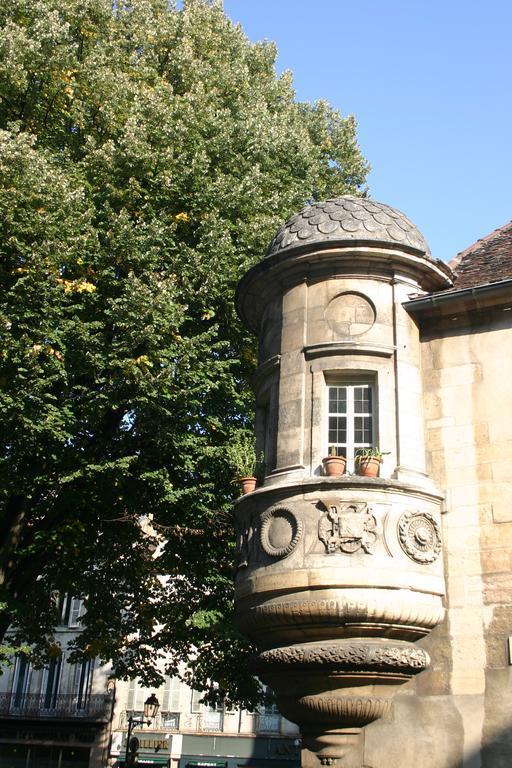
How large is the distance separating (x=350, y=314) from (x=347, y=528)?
307 cm

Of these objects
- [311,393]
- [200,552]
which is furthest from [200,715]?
[311,393]

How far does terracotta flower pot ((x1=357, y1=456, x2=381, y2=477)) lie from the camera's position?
1047 centimetres

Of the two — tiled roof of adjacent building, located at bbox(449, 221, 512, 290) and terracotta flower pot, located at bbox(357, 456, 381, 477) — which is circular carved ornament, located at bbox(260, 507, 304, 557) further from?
tiled roof of adjacent building, located at bbox(449, 221, 512, 290)

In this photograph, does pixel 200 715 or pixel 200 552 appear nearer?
pixel 200 552

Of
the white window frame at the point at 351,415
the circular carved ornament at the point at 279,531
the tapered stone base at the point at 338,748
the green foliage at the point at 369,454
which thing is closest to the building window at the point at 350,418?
the white window frame at the point at 351,415

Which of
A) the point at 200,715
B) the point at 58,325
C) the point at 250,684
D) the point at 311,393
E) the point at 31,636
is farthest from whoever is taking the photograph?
the point at 200,715

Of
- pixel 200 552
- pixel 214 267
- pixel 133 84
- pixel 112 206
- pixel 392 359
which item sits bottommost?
pixel 200 552

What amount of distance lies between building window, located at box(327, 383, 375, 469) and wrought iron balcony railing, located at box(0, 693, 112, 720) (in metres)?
30.1

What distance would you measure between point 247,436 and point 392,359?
4390mm

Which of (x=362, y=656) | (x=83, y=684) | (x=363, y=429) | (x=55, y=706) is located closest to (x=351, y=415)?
(x=363, y=429)

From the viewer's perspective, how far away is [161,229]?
1495 centimetres

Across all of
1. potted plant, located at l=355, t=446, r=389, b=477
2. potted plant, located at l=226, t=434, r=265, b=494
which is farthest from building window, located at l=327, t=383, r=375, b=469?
potted plant, located at l=226, t=434, r=265, b=494

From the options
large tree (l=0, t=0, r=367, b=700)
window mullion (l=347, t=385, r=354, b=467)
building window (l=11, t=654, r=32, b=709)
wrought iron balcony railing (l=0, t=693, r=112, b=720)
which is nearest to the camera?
window mullion (l=347, t=385, r=354, b=467)

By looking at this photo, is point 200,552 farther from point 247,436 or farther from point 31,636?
point 31,636
